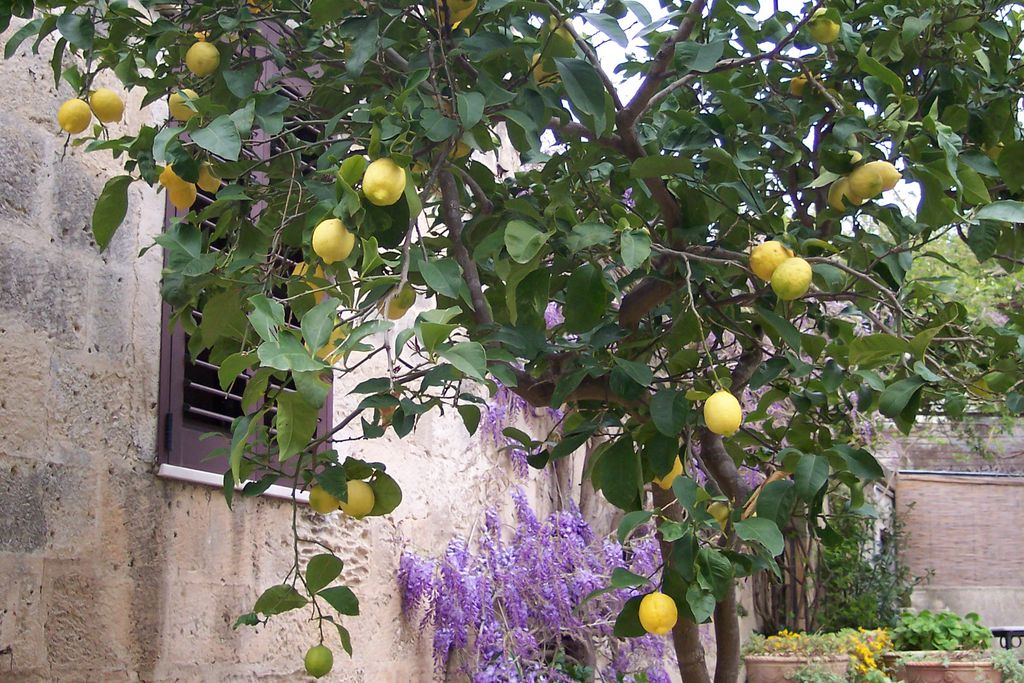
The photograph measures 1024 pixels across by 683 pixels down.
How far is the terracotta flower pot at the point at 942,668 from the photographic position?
20.2 ft

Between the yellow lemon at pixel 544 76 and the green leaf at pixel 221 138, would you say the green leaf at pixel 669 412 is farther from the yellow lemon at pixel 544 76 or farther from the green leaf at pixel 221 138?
the green leaf at pixel 221 138

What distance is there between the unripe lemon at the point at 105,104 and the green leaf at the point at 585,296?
921mm

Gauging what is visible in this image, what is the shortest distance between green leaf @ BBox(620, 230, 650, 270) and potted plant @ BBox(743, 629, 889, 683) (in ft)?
16.1

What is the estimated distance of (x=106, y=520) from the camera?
2607 mm

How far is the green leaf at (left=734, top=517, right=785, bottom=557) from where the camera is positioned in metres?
1.60

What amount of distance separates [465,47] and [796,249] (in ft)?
2.29

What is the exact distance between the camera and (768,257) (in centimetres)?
186

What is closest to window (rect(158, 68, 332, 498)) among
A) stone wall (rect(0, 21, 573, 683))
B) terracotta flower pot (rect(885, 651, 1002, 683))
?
stone wall (rect(0, 21, 573, 683))

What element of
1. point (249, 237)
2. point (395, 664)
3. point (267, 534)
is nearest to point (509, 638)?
point (395, 664)

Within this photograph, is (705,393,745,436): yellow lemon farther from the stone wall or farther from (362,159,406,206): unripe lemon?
the stone wall

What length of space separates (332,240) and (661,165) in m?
0.64

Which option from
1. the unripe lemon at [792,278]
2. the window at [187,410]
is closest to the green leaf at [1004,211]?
the unripe lemon at [792,278]

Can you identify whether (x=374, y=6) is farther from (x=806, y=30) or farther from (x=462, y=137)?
(x=806, y=30)

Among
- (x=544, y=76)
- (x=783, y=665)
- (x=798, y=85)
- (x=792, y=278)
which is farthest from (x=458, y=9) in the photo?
(x=783, y=665)
